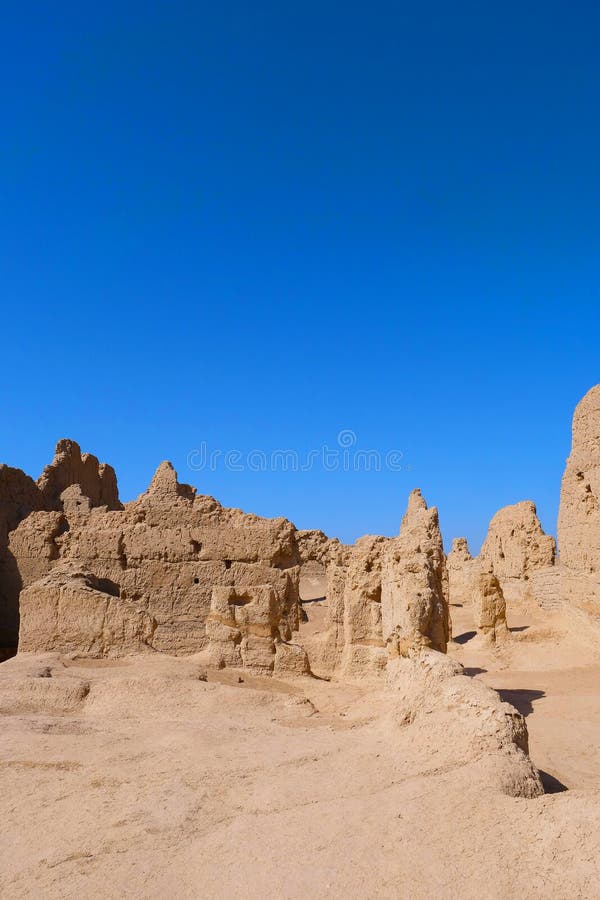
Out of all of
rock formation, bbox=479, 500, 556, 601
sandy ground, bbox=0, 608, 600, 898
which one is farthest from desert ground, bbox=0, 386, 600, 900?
rock formation, bbox=479, 500, 556, 601

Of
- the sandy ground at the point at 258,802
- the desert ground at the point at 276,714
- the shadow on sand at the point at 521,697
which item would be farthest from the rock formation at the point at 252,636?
the shadow on sand at the point at 521,697

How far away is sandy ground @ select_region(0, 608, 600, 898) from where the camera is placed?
3.61 metres

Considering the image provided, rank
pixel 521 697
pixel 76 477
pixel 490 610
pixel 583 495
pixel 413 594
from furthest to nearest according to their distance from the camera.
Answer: pixel 76 477, pixel 490 610, pixel 583 495, pixel 521 697, pixel 413 594

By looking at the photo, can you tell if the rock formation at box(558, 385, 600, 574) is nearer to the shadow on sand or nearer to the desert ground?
the desert ground

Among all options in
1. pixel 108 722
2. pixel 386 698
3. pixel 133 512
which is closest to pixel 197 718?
pixel 108 722

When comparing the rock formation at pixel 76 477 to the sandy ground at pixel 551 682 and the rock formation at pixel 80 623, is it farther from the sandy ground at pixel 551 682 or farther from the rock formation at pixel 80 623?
the sandy ground at pixel 551 682

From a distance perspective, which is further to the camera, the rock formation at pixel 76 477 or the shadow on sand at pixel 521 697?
the rock formation at pixel 76 477

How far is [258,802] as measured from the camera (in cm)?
477

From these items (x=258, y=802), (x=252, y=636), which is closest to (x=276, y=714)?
(x=252, y=636)

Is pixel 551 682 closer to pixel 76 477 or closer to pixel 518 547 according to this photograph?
pixel 518 547

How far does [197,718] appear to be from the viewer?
24.2ft

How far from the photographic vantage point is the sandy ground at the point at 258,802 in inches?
142

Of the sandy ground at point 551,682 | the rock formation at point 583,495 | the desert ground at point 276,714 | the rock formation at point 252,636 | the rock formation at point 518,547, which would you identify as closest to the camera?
the desert ground at point 276,714

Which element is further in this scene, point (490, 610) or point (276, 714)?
point (490, 610)
